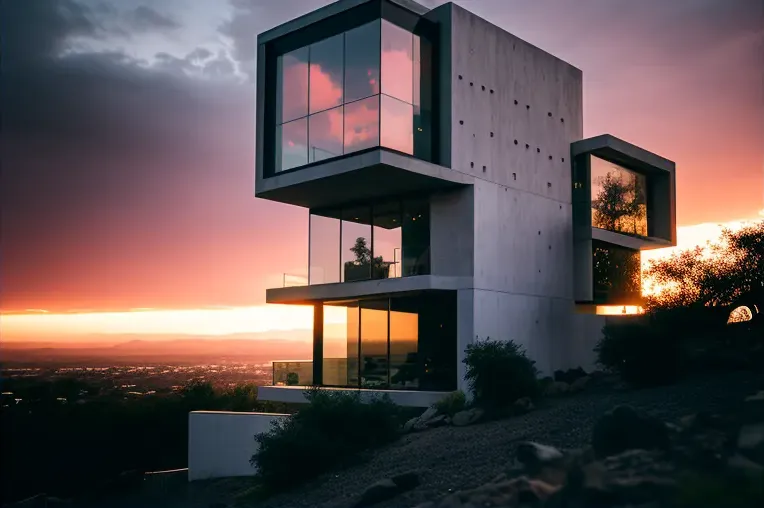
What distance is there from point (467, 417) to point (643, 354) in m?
4.42

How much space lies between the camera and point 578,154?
26.6m

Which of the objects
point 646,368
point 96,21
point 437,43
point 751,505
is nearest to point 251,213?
point 96,21

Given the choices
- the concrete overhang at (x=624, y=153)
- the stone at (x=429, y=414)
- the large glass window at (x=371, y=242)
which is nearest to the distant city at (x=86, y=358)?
the large glass window at (x=371, y=242)

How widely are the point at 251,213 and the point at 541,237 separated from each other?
38.2 feet

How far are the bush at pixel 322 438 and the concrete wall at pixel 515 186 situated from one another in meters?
4.51

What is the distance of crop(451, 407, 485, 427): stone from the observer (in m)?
18.2

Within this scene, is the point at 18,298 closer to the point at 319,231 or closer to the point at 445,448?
the point at 319,231

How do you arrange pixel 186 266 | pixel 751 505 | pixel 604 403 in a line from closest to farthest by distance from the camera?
1. pixel 751 505
2. pixel 604 403
3. pixel 186 266

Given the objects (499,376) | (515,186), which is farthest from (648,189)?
(499,376)

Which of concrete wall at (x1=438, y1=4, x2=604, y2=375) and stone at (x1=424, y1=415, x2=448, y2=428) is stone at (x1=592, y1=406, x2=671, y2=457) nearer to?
stone at (x1=424, y1=415, x2=448, y2=428)

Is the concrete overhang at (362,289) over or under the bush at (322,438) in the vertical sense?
over

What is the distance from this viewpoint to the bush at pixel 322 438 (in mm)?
16219

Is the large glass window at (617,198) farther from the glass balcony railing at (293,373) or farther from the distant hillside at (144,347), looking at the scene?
the distant hillside at (144,347)

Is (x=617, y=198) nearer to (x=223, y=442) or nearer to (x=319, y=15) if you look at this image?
(x=319, y=15)
